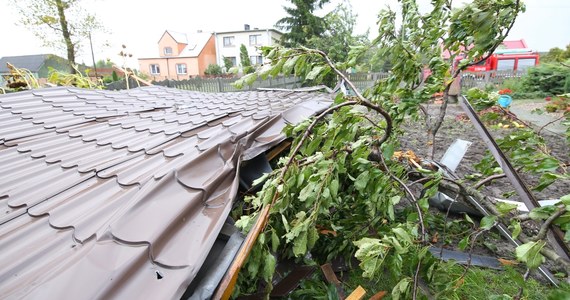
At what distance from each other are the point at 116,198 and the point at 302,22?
2133 centimetres

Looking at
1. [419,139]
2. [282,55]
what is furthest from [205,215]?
[419,139]

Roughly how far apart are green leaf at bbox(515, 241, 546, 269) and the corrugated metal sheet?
1.00 meters

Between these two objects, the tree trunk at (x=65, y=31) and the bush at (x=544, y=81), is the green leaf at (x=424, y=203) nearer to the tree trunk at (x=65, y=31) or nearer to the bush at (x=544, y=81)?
the bush at (x=544, y=81)

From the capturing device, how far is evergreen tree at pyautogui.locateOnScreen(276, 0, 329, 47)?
65.2 ft

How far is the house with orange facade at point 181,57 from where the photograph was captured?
39344mm

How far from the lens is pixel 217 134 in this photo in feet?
6.09

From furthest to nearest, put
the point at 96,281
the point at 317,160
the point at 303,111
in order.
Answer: the point at 303,111 < the point at 317,160 < the point at 96,281

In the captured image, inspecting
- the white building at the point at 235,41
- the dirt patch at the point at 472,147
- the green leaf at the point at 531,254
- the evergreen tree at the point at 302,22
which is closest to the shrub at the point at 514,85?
the dirt patch at the point at 472,147

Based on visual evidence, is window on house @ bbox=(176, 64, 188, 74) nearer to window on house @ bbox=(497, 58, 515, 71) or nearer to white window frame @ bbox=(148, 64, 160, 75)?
white window frame @ bbox=(148, 64, 160, 75)

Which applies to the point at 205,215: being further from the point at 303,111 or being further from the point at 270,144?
the point at 303,111

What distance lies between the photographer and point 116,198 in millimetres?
1202

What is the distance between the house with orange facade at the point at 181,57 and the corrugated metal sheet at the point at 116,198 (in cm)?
3981

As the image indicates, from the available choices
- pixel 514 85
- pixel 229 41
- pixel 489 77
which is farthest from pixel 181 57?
pixel 514 85

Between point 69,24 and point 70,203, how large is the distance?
898 inches
